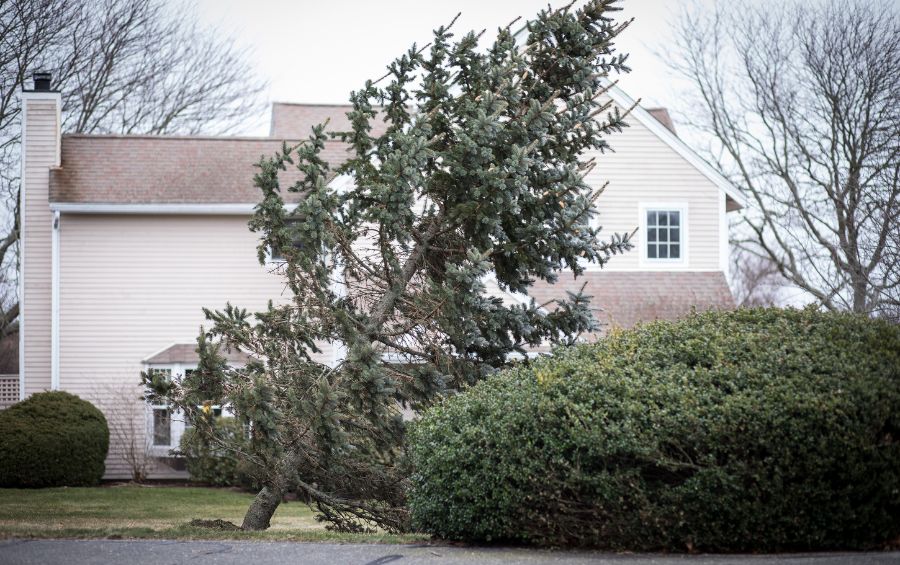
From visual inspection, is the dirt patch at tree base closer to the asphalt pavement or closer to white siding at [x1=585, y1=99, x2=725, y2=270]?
the asphalt pavement

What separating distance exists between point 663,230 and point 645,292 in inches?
62.8

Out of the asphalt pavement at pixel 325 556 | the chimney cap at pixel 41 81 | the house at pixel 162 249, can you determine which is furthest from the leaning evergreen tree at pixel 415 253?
the chimney cap at pixel 41 81

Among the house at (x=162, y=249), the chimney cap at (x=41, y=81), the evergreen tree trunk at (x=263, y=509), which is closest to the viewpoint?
the evergreen tree trunk at (x=263, y=509)

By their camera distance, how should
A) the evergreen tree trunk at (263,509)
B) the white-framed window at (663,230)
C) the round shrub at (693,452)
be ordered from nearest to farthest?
1. the round shrub at (693,452)
2. the evergreen tree trunk at (263,509)
3. the white-framed window at (663,230)

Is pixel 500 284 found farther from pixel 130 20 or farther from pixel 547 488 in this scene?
pixel 130 20

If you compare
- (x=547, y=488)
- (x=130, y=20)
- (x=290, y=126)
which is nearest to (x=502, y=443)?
(x=547, y=488)

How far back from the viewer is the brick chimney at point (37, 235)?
1952 centimetres

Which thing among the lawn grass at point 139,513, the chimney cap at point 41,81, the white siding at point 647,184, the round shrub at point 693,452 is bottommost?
the lawn grass at point 139,513

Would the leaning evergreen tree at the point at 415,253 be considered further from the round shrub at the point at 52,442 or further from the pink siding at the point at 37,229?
the pink siding at the point at 37,229

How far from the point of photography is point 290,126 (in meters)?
25.2

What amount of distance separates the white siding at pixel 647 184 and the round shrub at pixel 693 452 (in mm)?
13327

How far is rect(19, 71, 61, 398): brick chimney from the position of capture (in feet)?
64.0

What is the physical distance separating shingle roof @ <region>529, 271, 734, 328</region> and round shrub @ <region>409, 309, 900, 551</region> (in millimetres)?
12028

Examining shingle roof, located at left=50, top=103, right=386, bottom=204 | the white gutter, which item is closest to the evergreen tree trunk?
the white gutter
